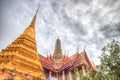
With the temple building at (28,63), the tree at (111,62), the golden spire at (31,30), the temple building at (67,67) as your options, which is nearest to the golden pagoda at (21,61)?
the temple building at (28,63)

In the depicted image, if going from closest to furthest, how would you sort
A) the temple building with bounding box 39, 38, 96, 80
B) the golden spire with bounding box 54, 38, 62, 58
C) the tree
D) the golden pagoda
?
1. the tree
2. the golden pagoda
3. the temple building with bounding box 39, 38, 96, 80
4. the golden spire with bounding box 54, 38, 62, 58

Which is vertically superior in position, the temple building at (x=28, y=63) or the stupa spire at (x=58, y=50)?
the stupa spire at (x=58, y=50)

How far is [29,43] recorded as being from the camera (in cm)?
1869

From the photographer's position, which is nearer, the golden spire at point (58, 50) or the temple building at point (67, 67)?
the temple building at point (67, 67)

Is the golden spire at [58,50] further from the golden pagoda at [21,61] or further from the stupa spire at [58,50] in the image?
the golden pagoda at [21,61]

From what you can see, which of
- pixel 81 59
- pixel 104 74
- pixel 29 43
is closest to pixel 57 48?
pixel 81 59

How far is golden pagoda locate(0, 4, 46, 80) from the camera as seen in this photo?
566 inches

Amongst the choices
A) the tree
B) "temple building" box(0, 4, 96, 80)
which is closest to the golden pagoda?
"temple building" box(0, 4, 96, 80)

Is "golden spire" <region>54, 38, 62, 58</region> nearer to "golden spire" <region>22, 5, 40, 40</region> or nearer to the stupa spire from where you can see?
the stupa spire

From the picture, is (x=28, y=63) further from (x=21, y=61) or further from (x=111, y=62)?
(x=111, y=62)

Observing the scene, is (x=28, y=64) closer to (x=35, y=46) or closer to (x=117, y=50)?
(x=35, y=46)

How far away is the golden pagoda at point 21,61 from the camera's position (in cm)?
1438

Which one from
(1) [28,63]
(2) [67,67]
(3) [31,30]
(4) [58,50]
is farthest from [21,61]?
(4) [58,50]

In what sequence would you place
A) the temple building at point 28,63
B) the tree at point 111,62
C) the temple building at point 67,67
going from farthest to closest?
the temple building at point 67,67 → the temple building at point 28,63 → the tree at point 111,62
